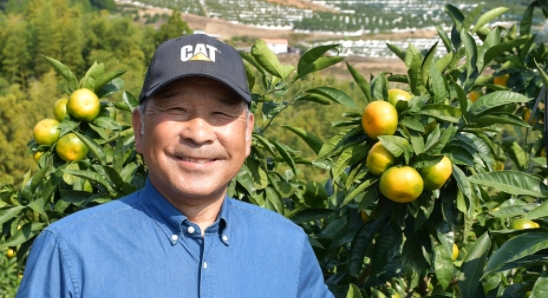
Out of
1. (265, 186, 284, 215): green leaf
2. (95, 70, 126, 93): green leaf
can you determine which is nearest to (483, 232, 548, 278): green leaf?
(265, 186, 284, 215): green leaf

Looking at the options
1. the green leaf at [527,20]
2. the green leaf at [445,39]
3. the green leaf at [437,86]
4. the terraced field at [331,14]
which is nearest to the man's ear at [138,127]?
the green leaf at [437,86]

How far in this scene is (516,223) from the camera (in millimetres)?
1875

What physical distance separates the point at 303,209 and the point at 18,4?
45.6 meters

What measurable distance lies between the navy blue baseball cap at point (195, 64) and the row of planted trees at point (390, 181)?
47cm

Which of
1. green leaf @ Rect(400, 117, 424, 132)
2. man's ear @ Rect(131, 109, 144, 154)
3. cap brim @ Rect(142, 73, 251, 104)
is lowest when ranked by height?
green leaf @ Rect(400, 117, 424, 132)

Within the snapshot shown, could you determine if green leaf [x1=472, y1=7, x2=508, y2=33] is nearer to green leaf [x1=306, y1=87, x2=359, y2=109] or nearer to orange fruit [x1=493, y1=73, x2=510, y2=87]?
orange fruit [x1=493, y1=73, x2=510, y2=87]

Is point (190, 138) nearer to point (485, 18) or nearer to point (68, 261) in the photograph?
point (68, 261)

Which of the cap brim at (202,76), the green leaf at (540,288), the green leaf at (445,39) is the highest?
the cap brim at (202,76)

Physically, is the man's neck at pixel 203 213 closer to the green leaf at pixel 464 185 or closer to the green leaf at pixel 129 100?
the green leaf at pixel 464 185

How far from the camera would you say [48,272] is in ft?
3.51

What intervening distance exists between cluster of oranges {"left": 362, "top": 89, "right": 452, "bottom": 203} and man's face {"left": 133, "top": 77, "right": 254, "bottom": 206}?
1.71 ft

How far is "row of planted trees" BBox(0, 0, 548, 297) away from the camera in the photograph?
1.54m

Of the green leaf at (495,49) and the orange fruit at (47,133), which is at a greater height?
the green leaf at (495,49)

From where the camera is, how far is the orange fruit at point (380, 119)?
168 centimetres
